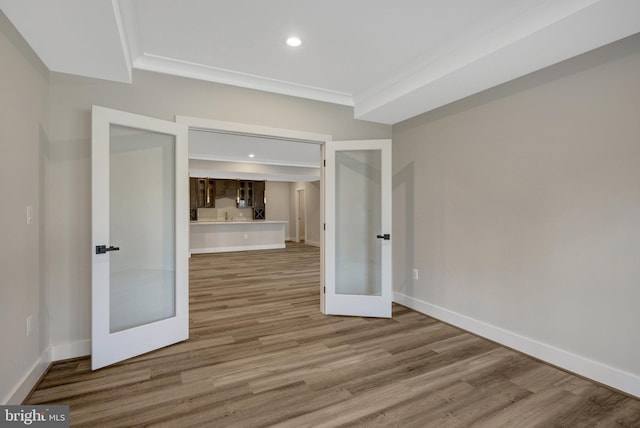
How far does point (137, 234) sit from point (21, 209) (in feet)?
2.68

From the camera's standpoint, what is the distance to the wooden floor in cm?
185

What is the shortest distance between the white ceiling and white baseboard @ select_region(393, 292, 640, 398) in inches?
91.4

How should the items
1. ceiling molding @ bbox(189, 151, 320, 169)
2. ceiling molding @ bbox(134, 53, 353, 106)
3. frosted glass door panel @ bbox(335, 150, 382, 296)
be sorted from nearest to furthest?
ceiling molding @ bbox(134, 53, 353, 106) → frosted glass door panel @ bbox(335, 150, 382, 296) → ceiling molding @ bbox(189, 151, 320, 169)

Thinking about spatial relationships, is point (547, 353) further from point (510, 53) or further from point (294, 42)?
point (294, 42)

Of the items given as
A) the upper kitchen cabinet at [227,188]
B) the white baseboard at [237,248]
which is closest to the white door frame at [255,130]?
the white baseboard at [237,248]

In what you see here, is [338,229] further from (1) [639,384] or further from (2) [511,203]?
(1) [639,384]

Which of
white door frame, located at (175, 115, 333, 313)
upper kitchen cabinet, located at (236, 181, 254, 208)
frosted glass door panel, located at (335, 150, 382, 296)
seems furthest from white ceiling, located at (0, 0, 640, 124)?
upper kitchen cabinet, located at (236, 181, 254, 208)

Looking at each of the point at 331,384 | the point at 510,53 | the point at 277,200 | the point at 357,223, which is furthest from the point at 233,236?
the point at 510,53

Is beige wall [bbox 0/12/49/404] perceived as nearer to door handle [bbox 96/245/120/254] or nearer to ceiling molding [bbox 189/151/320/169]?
door handle [bbox 96/245/120/254]

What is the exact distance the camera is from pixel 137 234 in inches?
107

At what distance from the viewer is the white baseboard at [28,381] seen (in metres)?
1.87

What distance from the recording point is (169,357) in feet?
8.52

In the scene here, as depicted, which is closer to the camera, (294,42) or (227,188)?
(294,42)

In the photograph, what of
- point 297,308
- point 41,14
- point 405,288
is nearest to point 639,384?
point 405,288
